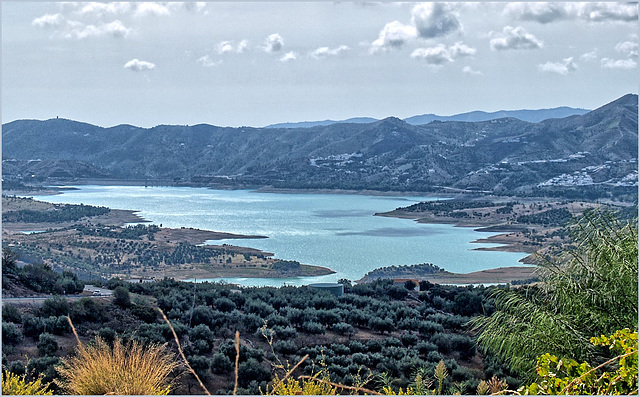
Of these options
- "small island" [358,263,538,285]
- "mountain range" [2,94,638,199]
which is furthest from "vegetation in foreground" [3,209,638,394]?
"mountain range" [2,94,638,199]

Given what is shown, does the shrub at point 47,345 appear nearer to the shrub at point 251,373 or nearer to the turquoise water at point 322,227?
the shrub at point 251,373

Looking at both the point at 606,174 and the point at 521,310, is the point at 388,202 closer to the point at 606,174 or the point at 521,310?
the point at 606,174

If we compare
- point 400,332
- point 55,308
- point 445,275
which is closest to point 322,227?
point 445,275

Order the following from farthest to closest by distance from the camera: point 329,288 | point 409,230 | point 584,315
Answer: point 409,230 → point 329,288 → point 584,315

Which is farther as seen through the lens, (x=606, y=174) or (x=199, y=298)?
(x=606, y=174)

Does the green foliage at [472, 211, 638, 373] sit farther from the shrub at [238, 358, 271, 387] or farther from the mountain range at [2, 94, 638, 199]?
the mountain range at [2, 94, 638, 199]

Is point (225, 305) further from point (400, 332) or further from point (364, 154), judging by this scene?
point (364, 154)

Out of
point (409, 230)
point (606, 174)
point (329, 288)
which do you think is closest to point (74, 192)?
point (409, 230)

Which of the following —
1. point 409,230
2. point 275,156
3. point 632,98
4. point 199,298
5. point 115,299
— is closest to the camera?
point 115,299

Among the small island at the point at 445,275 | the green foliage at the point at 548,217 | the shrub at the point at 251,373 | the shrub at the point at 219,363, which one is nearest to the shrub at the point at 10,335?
the shrub at the point at 219,363
